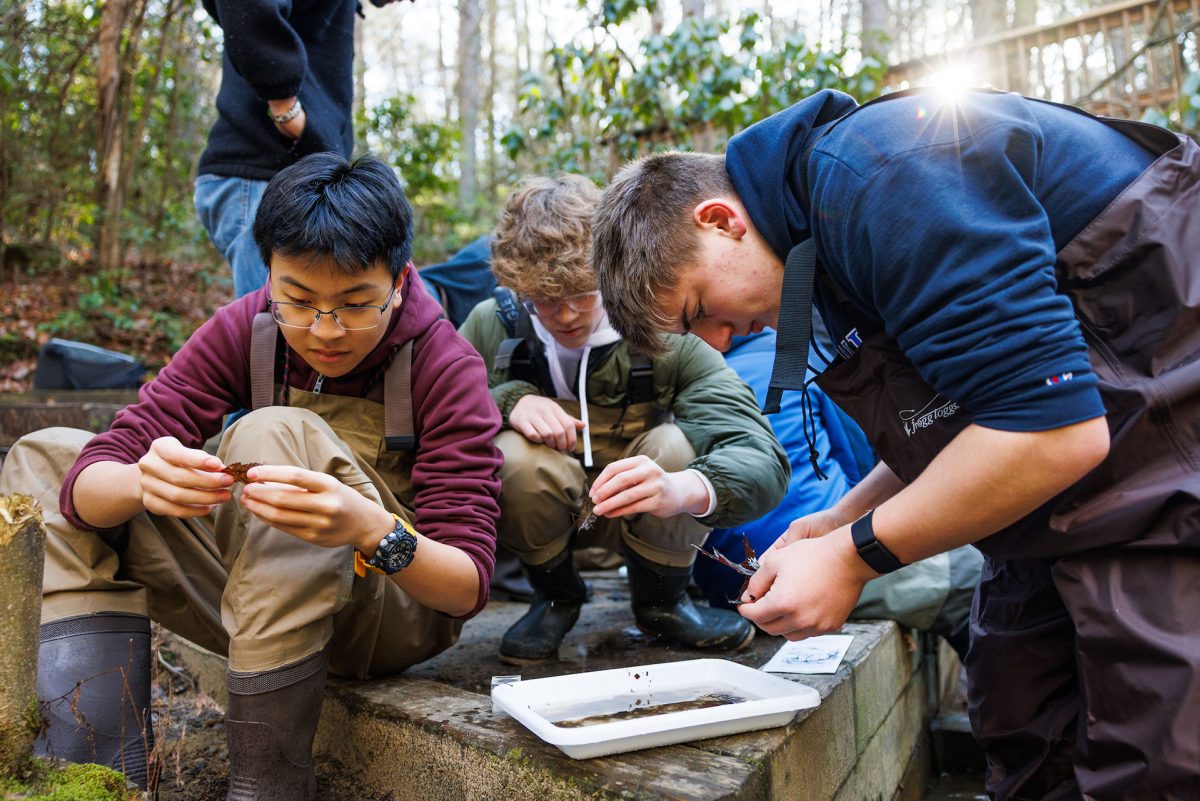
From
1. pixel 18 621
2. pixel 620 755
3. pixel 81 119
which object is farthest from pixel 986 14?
pixel 18 621

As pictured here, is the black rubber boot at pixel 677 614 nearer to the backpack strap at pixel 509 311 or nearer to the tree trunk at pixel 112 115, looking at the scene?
the backpack strap at pixel 509 311

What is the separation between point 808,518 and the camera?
1913 millimetres

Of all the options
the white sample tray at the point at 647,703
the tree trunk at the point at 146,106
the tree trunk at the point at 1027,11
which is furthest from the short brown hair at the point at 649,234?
the tree trunk at the point at 1027,11

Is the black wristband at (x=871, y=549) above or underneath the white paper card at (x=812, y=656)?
above

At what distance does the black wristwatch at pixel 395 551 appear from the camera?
1745 mm

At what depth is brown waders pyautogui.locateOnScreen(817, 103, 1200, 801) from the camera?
1.35 meters

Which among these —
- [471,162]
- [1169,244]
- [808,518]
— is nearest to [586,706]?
[808,518]

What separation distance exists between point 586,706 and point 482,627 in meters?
1.13

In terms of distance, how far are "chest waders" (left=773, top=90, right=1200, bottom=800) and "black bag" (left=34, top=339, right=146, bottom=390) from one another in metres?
5.64

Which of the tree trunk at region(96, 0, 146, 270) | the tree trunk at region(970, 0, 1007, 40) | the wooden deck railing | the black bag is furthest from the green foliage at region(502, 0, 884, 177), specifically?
the tree trunk at region(970, 0, 1007, 40)

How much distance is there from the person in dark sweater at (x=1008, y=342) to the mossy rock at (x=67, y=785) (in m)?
1.05

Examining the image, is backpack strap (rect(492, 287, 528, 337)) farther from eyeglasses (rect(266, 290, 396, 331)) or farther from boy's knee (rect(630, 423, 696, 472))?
eyeglasses (rect(266, 290, 396, 331))

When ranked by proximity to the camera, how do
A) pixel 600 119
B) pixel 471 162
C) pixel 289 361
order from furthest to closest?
1. pixel 471 162
2. pixel 600 119
3. pixel 289 361

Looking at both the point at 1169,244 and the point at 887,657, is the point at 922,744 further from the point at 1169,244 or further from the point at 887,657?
the point at 1169,244
